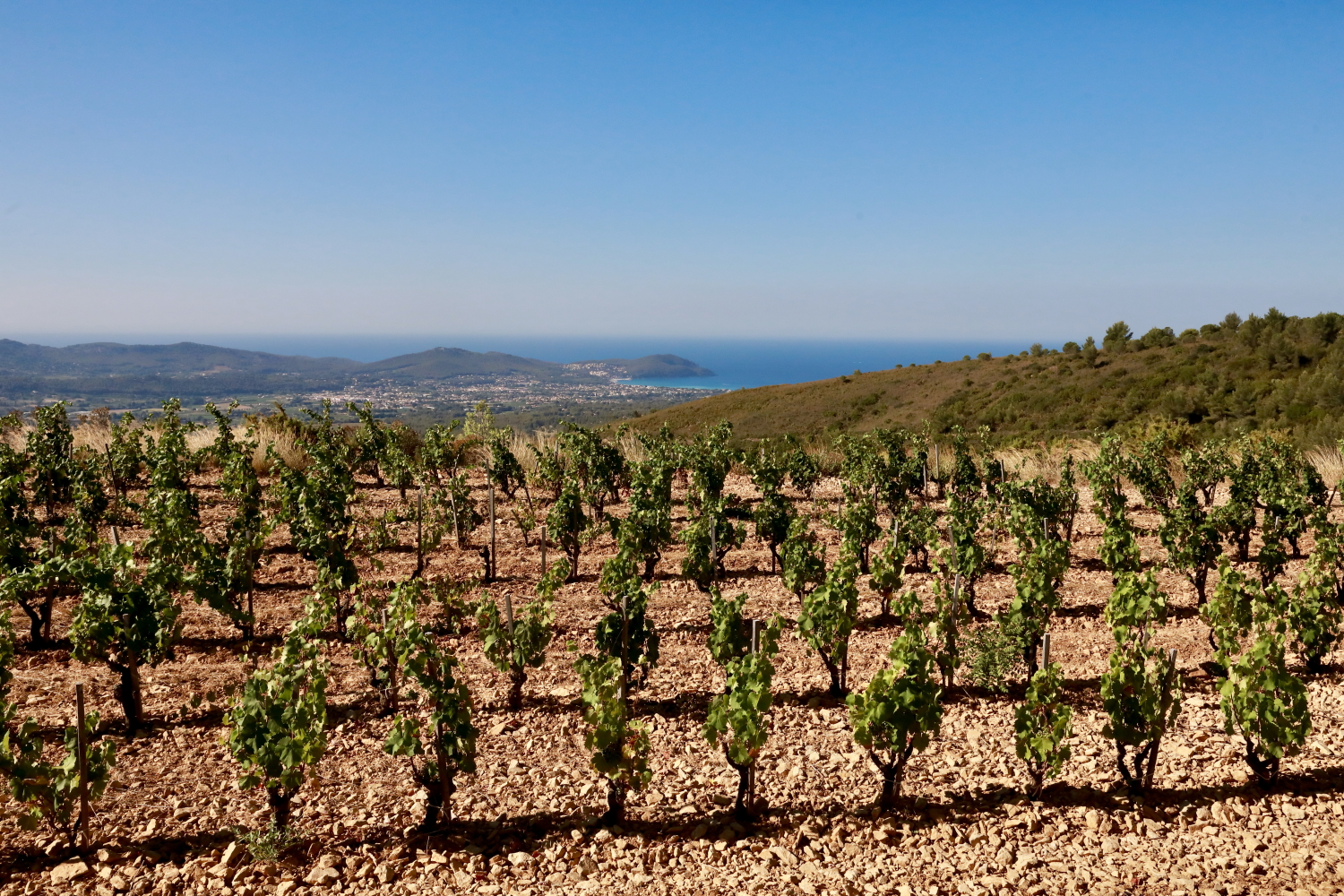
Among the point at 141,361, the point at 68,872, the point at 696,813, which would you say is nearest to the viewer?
the point at 68,872

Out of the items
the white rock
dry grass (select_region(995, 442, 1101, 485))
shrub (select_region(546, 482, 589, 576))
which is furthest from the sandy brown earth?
dry grass (select_region(995, 442, 1101, 485))

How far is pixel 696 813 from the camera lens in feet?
19.1

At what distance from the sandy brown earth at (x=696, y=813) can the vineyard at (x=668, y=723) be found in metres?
0.03

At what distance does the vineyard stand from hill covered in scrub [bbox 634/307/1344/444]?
21433 millimetres

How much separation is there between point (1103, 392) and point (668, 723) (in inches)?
1498

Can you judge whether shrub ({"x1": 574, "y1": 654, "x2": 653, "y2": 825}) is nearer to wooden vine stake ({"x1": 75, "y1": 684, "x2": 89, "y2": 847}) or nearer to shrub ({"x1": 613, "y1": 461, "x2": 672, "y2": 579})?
wooden vine stake ({"x1": 75, "y1": 684, "x2": 89, "y2": 847})

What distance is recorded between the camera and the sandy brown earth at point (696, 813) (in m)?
5.02

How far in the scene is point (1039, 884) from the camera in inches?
194

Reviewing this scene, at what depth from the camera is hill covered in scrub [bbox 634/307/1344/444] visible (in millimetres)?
29031

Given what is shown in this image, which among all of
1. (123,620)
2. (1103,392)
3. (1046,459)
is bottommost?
(123,620)

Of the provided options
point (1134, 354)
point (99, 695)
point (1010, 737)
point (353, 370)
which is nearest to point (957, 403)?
point (1134, 354)

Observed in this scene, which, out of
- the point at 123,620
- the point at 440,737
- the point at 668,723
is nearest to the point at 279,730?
the point at 440,737

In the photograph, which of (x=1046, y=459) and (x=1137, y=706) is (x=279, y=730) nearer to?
(x=1137, y=706)

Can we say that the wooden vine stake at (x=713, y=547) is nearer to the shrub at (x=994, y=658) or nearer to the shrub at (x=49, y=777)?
the shrub at (x=994, y=658)
